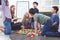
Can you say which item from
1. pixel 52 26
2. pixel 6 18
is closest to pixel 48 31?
pixel 52 26

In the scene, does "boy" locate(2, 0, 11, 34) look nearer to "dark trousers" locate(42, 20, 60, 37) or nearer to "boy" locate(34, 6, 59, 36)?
"boy" locate(34, 6, 59, 36)

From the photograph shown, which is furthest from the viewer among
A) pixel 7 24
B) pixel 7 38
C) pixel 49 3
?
pixel 49 3

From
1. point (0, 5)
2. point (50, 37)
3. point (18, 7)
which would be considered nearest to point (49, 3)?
point (18, 7)

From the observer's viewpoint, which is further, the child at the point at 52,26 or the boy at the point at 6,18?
the boy at the point at 6,18

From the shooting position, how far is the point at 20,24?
33.7ft

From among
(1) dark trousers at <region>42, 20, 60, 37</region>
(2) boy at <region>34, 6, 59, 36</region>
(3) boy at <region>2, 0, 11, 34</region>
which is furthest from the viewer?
(3) boy at <region>2, 0, 11, 34</region>

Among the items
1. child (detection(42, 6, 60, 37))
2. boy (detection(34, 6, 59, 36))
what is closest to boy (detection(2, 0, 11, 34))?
boy (detection(34, 6, 59, 36))

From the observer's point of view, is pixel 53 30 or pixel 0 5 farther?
pixel 0 5

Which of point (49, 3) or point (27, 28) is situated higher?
point (49, 3)

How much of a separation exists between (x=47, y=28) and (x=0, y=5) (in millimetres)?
2332

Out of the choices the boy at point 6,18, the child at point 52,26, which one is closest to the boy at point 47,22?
the child at point 52,26

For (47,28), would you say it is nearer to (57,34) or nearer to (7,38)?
(57,34)

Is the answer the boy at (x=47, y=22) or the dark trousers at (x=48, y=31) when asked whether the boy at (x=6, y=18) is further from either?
the dark trousers at (x=48, y=31)

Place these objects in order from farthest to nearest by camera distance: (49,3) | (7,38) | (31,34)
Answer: (49,3)
(31,34)
(7,38)
